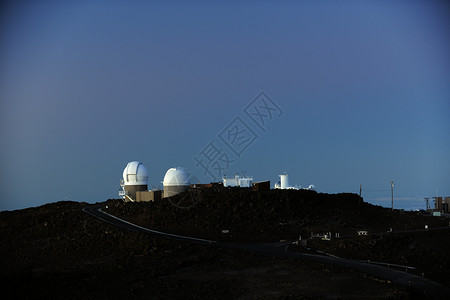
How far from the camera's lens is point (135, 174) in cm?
7944

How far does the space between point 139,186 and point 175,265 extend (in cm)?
4114

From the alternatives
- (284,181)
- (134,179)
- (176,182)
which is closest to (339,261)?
(176,182)

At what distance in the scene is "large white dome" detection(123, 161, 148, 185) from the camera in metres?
79.6

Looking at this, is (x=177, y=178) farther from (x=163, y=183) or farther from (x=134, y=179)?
(x=134, y=179)

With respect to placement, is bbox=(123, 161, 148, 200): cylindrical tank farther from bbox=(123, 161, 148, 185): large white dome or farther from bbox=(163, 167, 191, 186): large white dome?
bbox=(163, 167, 191, 186): large white dome

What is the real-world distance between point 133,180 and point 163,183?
9570 millimetres

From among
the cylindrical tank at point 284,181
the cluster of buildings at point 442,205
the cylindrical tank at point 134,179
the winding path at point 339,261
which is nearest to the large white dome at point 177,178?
the cylindrical tank at point 134,179

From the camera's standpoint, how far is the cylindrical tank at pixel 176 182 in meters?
71.7

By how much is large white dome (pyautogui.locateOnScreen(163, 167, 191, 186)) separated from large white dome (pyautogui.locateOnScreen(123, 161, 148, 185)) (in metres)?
9.23

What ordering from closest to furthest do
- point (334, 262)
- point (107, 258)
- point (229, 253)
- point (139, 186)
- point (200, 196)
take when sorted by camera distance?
point (334, 262) → point (229, 253) → point (107, 258) → point (200, 196) → point (139, 186)

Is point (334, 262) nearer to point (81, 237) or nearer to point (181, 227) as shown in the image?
point (181, 227)

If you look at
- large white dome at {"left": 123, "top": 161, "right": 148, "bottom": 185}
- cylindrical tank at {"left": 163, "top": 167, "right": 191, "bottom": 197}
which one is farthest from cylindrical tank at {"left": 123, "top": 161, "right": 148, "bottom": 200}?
cylindrical tank at {"left": 163, "top": 167, "right": 191, "bottom": 197}

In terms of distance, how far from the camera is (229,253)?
43812mm

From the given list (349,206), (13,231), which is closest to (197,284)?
(349,206)
